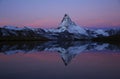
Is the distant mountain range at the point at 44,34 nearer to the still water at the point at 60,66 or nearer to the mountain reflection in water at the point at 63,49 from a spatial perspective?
the mountain reflection in water at the point at 63,49

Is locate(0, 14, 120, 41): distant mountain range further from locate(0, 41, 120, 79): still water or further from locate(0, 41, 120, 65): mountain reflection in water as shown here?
locate(0, 41, 120, 79): still water

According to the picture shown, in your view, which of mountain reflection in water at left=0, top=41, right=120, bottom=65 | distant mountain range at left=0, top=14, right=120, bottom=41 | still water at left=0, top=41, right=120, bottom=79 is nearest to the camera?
still water at left=0, top=41, right=120, bottom=79

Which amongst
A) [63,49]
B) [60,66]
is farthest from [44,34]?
[60,66]

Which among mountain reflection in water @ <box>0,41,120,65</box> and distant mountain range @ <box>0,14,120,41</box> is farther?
distant mountain range @ <box>0,14,120,41</box>

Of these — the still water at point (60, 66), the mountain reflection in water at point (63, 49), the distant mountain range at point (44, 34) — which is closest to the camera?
the still water at point (60, 66)

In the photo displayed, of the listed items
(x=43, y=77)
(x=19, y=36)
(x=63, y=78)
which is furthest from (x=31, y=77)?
(x=19, y=36)

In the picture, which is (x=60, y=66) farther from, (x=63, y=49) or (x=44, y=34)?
(x=44, y=34)

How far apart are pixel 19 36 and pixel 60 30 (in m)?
38.7

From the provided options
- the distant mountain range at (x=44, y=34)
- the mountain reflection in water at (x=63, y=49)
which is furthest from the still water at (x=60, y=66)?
the distant mountain range at (x=44, y=34)

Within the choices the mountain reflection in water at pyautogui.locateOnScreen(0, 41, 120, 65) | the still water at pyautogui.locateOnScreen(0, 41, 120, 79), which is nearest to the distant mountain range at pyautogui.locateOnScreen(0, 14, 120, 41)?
the mountain reflection in water at pyautogui.locateOnScreen(0, 41, 120, 65)

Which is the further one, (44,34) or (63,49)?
(44,34)

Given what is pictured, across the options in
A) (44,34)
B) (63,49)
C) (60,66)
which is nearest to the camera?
(60,66)

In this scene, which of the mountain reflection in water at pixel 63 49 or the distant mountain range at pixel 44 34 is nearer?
the mountain reflection in water at pixel 63 49

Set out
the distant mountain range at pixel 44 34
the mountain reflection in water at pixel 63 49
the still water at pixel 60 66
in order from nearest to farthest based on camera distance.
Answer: the still water at pixel 60 66 < the mountain reflection in water at pixel 63 49 < the distant mountain range at pixel 44 34
